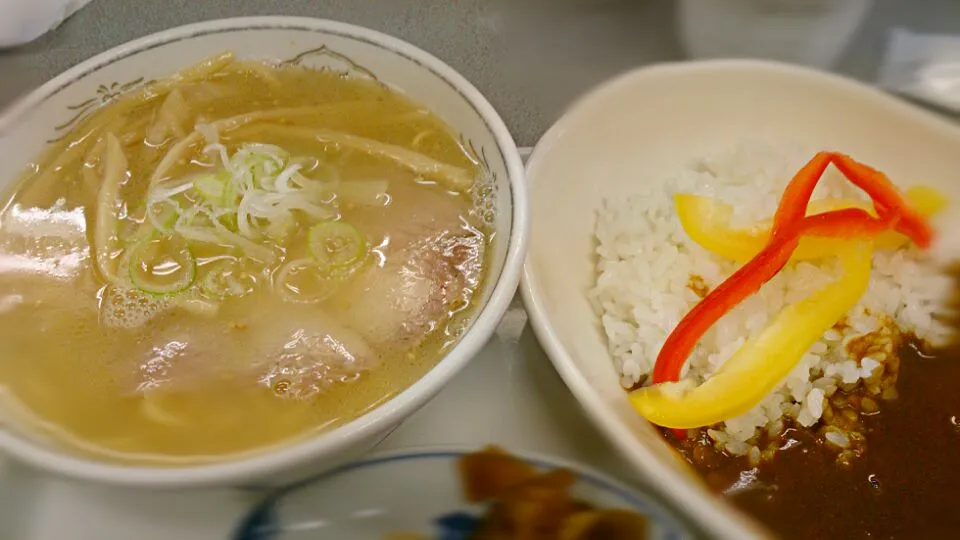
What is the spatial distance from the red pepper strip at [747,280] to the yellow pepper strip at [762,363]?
0.03 metres

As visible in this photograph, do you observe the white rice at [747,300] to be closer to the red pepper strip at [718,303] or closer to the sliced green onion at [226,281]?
the red pepper strip at [718,303]

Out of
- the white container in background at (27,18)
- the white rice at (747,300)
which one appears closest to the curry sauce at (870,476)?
the white rice at (747,300)

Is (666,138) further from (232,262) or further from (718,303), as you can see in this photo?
(232,262)

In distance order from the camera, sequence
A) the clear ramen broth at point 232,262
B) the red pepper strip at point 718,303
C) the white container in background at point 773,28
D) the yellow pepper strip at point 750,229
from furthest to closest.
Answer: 1. the white container in background at point 773,28
2. the yellow pepper strip at point 750,229
3. the red pepper strip at point 718,303
4. the clear ramen broth at point 232,262

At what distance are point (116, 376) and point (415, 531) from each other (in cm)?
39

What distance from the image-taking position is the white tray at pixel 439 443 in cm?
95

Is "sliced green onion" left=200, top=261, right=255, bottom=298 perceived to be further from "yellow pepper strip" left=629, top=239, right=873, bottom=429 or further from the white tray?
"yellow pepper strip" left=629, top=239, right=873, bottom=429

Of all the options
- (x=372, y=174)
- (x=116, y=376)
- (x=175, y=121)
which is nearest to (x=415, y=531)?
(x=116, y=376)

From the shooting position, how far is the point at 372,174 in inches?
43.6

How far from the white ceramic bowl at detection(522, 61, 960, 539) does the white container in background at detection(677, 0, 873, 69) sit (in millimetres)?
106

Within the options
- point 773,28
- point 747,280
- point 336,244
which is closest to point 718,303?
point 747,280

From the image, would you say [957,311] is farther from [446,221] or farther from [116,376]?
[116,376]

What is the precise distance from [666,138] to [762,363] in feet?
1.85

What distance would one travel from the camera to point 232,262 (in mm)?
1000
